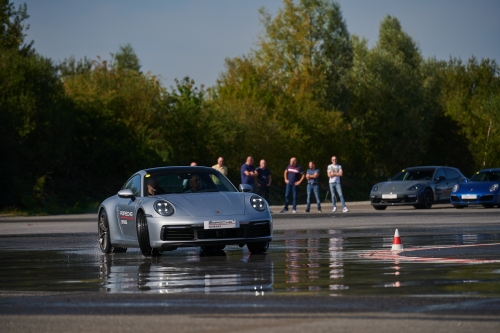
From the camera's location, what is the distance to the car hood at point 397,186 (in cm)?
3572

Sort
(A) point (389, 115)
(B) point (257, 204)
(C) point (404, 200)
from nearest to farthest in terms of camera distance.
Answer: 1. (B) point (257, 204)
2. (C) point (404, 200)
3. (A) point (389, 115)

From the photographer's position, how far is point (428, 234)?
19.8m

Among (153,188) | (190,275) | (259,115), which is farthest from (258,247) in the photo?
(259,115)

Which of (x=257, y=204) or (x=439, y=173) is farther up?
(x=439, y=173)

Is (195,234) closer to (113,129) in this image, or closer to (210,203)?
(210,203)

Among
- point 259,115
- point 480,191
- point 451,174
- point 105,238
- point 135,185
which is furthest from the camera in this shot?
point 259,115

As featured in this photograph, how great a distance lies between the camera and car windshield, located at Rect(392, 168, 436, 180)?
3678cm

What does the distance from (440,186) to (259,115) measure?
2536 cm

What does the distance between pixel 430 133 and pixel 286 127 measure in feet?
60.8

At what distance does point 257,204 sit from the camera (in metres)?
15.6

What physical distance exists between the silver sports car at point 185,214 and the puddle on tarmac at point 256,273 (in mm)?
275

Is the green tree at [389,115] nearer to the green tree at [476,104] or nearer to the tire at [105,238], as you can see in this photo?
the green tree at [476,104]

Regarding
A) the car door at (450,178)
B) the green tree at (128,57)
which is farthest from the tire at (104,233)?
the green tree at (128,57)

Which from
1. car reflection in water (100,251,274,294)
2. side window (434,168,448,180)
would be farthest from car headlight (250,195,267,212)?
side window (434,168,448,180)
